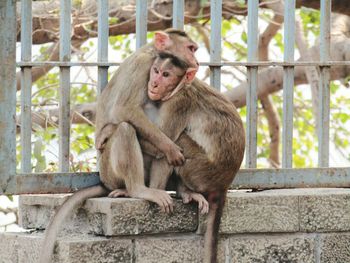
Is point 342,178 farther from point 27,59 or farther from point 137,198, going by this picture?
point 27,59

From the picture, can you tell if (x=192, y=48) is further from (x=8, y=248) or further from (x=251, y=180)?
(x=8, y=248)

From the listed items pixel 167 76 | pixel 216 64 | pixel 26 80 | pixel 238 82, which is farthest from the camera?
pixel 238 82

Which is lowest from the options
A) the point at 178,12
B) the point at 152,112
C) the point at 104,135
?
the point at 104,135

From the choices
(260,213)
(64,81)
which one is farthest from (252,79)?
(64,81)

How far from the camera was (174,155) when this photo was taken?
6.12 metres

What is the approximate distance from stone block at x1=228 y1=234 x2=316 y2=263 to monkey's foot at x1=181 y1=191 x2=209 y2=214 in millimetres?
316

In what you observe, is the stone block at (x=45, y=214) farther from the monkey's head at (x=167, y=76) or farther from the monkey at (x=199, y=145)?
the monkey's head at (x=167, y=76)

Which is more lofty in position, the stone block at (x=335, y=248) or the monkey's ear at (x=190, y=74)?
the monkey's ear at (x=190, y=74)

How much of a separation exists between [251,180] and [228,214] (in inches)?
17.1

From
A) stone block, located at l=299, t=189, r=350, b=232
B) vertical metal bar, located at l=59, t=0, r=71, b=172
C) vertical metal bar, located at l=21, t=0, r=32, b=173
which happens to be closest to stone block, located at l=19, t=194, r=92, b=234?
vertical metal bar, located at l=59, t=0, r=71, b=172

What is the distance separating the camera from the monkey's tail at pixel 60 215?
5.96 meters

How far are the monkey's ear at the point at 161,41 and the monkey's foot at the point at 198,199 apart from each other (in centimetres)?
87

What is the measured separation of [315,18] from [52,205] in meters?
4.20

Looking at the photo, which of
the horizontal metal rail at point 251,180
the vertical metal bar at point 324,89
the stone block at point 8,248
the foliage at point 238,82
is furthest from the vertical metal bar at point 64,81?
the foliage at point 238,82
